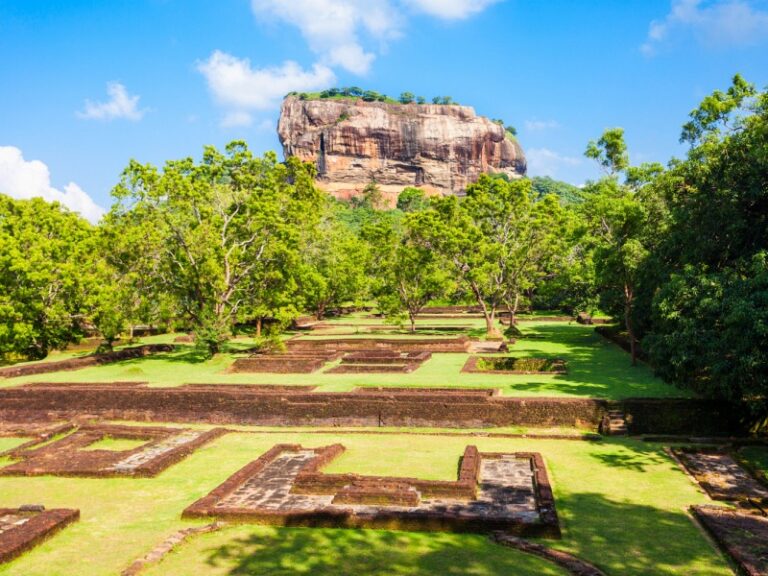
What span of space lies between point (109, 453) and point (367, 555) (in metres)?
6.63

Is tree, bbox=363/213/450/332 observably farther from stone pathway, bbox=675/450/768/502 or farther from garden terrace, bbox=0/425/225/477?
stone pathway, bbox=675/450/768/502

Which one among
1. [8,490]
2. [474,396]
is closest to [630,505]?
[474,396]

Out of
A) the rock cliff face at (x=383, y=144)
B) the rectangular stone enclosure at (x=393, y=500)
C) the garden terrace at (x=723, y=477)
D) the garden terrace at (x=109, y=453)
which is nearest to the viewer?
the rectangular stone enclosure at (x=393, y=500)

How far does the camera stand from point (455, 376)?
17.0m

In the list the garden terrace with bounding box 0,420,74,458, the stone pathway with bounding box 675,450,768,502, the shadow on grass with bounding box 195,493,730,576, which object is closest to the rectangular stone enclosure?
the shadow on grass with bounding box 195,493,730,576

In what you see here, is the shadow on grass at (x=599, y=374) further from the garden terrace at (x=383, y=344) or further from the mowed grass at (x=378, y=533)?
the mowed grass at (x=378, y=533)

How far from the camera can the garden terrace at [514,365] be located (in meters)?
17.8

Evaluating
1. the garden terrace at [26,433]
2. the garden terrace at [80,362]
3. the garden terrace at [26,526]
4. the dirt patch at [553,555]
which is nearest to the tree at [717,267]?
the dirt patch at [553,555]

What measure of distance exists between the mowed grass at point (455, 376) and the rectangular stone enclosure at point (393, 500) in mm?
5235

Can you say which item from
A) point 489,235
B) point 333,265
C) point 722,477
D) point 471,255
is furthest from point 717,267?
point 333,265

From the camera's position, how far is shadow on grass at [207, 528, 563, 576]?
6.34 m

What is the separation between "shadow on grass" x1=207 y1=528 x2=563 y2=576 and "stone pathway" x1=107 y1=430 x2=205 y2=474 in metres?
3.92

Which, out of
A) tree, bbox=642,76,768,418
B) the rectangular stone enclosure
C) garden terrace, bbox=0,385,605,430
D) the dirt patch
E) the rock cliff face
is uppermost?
the rock cliff face

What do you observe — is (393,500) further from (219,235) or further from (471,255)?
(471,255)
